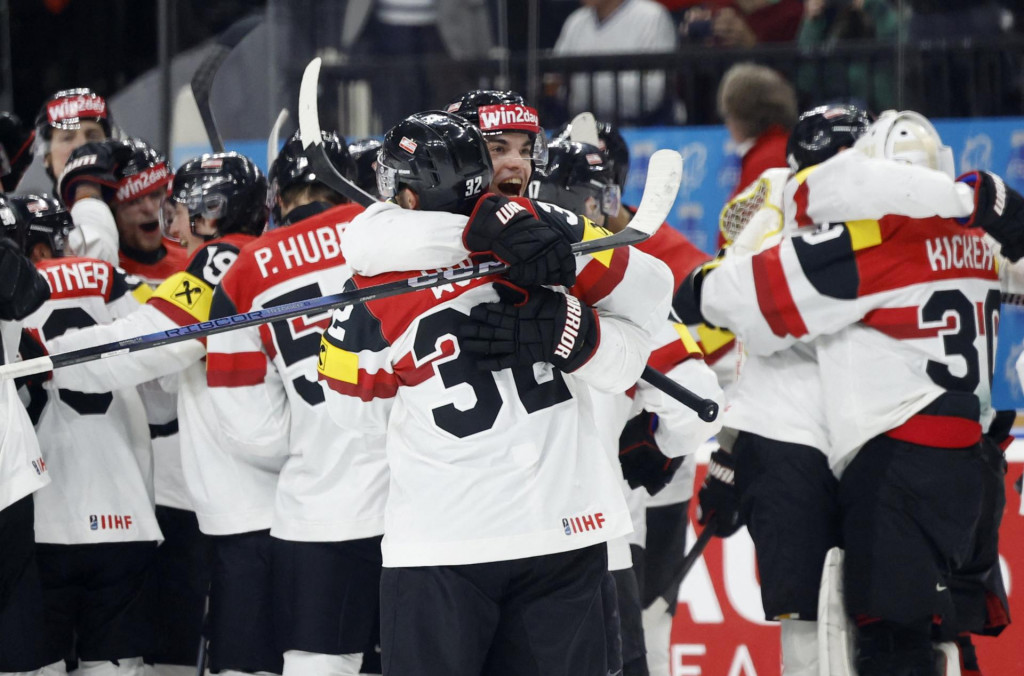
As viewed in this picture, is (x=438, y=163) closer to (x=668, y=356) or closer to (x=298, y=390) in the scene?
(x=668, y=356)

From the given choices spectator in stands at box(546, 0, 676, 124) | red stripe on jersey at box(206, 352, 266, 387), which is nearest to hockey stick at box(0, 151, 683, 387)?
red stripe on jersey at box(206, 352, 266, 387)

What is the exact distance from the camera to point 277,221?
362 centimetres

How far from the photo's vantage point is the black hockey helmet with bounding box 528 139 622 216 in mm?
3385

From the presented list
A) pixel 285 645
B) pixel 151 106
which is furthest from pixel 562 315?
pixel 151 106

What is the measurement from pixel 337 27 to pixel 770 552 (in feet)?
10.4

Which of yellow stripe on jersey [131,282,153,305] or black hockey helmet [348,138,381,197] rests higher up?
black hockey helmet [348,138,381,197]

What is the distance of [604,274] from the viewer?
2.45m

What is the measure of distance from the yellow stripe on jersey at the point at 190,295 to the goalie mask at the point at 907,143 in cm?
162

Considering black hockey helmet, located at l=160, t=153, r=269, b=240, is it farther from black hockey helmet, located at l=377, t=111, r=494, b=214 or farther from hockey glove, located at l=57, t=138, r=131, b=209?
black hockey helmet, located at l=377, t=111, r=494, b=214

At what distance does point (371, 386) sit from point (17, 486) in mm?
1035

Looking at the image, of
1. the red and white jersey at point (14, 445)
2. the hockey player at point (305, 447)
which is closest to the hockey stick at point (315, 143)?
the hockey player at point (305, 447)

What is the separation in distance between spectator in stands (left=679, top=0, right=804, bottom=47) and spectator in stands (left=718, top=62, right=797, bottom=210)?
0.55 m

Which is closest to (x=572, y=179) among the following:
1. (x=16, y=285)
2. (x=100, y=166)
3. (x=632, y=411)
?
(x=632, y=411)

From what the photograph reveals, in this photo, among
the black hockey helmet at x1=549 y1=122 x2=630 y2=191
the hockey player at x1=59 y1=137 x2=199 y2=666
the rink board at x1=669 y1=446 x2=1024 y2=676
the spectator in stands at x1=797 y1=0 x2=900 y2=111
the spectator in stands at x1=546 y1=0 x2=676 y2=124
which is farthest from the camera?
the spectator in stands at x1=546 y1=0 x2=676 y2=124
